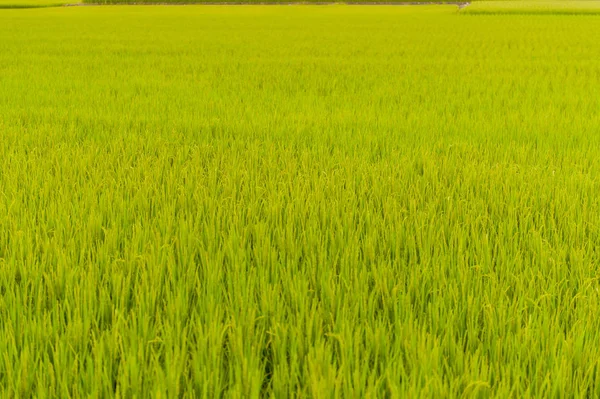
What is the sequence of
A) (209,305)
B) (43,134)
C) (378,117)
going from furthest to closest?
(378,117) → (43,134) → (209,305)

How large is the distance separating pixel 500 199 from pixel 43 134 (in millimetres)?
2417

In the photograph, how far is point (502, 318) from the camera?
1.17 meters

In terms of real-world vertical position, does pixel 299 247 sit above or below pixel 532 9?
below

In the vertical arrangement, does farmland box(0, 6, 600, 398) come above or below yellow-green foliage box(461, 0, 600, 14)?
below

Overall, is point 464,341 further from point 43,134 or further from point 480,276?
point 43,134

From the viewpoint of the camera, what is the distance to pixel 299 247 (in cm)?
159

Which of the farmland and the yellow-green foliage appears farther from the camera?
the yellow-green foliage

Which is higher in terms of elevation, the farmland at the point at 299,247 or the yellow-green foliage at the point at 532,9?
the yellow-green foliage at the point at 532,9

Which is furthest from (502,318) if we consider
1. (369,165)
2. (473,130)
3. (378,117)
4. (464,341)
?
(378,117)

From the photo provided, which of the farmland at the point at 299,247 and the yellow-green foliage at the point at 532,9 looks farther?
the yellow-green foliage at the point at 532,9

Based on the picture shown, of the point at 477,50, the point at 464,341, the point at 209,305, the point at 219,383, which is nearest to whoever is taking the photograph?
the point at 219,383

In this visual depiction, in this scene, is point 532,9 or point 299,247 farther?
point 532,9

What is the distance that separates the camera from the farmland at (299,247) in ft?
3.33

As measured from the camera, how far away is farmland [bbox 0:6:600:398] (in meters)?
1.01
